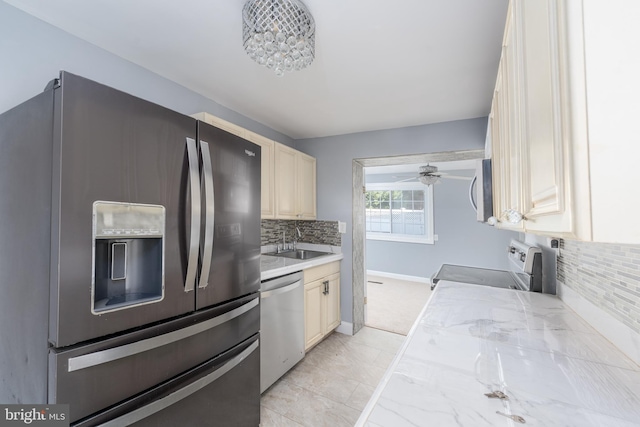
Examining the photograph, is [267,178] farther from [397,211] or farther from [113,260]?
[397,211]

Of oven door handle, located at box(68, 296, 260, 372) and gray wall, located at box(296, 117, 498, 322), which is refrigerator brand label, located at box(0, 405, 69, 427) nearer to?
oven door handle, located at box(68, 296, 260, 372)

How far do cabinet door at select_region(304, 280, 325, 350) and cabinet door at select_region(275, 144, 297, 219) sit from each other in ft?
2.56

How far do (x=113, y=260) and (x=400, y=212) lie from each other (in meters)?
5.29

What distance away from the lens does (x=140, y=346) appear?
1.04 meters

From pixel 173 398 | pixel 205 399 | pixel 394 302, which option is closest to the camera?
pixel 173 398

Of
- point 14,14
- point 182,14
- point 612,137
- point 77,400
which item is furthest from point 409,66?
point 77,400

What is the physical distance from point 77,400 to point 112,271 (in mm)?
437

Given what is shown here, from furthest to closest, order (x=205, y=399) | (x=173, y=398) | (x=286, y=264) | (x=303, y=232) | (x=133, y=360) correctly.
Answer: (x=303, y=232) → (x=286, y=264) → (x=205, y=399) → (x=173, y=398) → (x=133, y=360)

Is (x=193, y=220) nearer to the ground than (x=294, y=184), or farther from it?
nearer to the ground

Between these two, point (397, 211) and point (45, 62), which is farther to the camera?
point (397, 211)

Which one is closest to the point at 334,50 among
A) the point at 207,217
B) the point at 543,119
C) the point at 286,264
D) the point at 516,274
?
the point at 207,217

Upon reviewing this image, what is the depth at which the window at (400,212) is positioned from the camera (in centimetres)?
534

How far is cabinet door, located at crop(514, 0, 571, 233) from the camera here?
41 centimetres

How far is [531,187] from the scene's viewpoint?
623 millimetres
